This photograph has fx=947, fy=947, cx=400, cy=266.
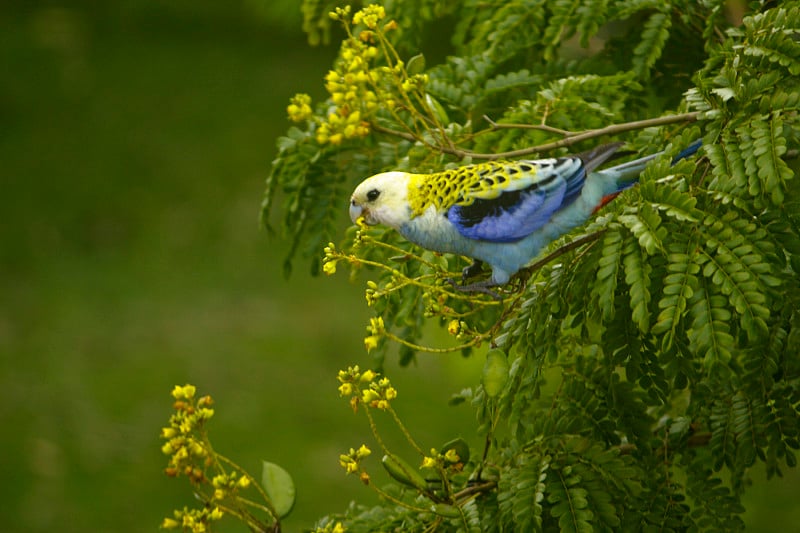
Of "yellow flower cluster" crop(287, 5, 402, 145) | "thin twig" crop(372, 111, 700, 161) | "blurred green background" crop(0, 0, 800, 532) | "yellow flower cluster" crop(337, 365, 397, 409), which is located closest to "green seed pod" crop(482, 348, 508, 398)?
"yellow flower cluster" crop(337, 365, 397, 409)

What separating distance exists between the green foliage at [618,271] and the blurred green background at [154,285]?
3.91 feet

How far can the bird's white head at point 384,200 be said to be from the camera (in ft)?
5.04

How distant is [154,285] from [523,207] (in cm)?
410

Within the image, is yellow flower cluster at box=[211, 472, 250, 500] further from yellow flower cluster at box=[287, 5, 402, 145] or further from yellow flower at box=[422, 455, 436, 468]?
yellow flower cluster at box=[287, 5, 402, 145]

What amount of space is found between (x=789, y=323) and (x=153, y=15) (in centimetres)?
662

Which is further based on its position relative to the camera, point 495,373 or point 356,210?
point 356,210

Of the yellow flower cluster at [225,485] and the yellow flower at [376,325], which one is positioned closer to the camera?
the yellow flower at [376,325]

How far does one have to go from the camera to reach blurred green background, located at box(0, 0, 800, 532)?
13.8 feet

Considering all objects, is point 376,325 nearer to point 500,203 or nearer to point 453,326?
point 453,326

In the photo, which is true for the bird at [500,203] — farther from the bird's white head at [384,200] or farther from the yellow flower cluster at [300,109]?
the yellow flower cluster at [300,109]

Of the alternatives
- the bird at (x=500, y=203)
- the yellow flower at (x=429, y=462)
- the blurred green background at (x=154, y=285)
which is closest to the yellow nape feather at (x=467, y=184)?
the bird at (x=500, y=203)

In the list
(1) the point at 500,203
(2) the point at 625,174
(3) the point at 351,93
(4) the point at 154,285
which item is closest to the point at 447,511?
(1) the point at 500,203

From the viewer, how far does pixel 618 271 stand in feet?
4.49

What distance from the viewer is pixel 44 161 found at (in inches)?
237
